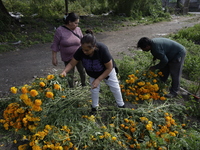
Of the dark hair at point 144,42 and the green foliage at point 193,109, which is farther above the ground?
the dark hair at point 144,42

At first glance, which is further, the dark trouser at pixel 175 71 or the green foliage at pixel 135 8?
the green foliage at pixel 135 8

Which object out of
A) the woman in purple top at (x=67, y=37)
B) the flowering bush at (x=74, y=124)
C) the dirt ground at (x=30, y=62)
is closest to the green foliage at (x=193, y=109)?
the flowering bush at (x=74, y=124)

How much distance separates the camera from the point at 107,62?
2.39 m

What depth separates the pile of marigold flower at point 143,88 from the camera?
3.27m

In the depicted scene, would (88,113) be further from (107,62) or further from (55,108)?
(107,62)

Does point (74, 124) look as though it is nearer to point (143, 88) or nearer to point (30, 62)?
point (143, 88)

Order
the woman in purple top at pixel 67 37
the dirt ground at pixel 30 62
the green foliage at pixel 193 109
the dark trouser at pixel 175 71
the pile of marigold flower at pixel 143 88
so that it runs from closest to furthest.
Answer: the woman in purple top at pixel 67 37 → the green foliage at pixel 193 109 → the pile of marigold flower at pixel 143 88 → the dark trouser at pixel 175 71 → the dirt ground at pixel 30 62

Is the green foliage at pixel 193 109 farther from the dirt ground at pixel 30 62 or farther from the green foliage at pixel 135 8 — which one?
the green foliage at pixel 135 8

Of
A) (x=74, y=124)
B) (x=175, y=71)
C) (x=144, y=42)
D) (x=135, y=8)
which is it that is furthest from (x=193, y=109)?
(x=135, y=8)

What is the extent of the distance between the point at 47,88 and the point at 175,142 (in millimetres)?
1905

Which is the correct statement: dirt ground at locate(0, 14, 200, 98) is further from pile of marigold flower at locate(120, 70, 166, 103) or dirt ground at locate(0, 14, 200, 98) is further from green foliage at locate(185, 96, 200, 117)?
green foliage at locate(185, 96, 200, 117)

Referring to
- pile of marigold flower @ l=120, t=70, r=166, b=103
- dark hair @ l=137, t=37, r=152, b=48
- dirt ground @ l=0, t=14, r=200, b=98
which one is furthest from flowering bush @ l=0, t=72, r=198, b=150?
dirt ground @ l=0, t=14, r=200, b=98

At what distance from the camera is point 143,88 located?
3260 mm

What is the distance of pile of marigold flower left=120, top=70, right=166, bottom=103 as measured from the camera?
3.27 m
